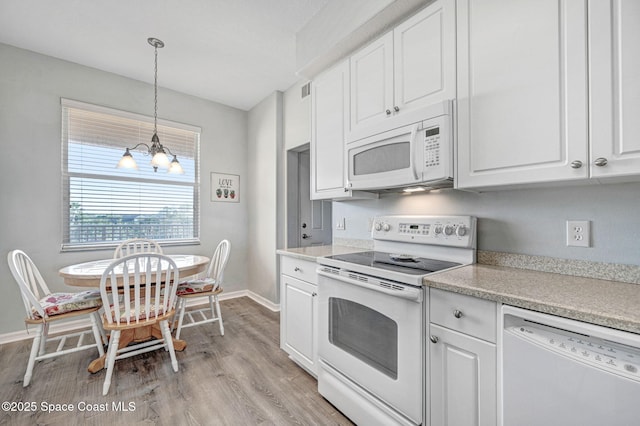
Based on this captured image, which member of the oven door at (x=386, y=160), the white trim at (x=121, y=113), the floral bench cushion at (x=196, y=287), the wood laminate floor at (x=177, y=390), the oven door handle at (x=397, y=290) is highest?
the white trim at (x=121, y=113)

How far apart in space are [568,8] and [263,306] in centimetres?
380

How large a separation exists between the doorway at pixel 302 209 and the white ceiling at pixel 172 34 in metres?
1.04

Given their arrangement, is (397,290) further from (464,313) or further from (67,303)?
(67,303)

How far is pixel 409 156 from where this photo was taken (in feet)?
5.10

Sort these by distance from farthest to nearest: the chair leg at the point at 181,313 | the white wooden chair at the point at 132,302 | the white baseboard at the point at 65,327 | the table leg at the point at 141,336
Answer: the white baseboard at the point at 65,327, the chair leg at the point at 181,313, the table leg at the point at 141,336, the white wooden chair at the point at 132,302

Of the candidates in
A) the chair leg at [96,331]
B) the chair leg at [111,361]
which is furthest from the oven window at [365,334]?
the chair leg at [96,331]

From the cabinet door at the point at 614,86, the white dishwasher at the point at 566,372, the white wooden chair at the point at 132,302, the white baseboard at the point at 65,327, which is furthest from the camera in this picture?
the white baseboard at the point at 65,327

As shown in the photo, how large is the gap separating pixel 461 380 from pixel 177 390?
1.85m

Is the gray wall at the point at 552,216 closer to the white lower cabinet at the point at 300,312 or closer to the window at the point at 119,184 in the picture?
the white lower cabinet at the point at 300,312

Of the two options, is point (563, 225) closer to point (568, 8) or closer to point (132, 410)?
point (568, 8)

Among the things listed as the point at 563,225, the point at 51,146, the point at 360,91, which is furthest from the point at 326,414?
the point at 51,146

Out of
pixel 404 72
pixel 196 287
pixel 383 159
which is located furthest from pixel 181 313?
pixel 404 72

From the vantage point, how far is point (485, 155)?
1.32 meters

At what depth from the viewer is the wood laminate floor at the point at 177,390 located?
64.0 inches
